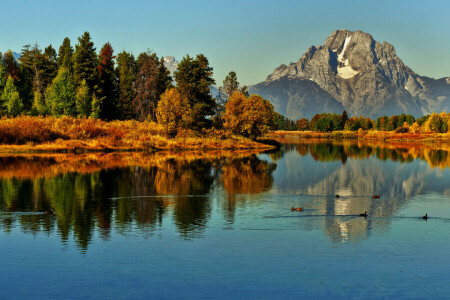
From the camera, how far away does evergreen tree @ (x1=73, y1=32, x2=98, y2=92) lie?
110 metres

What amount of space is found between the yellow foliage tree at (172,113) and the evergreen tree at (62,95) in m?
21.1

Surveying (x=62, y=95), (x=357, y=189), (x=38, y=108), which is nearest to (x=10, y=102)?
(x=38, y=108)

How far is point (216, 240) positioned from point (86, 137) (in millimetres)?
68394

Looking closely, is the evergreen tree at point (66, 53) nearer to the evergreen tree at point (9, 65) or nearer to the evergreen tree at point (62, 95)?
the evergreen tree at point (9, 65)

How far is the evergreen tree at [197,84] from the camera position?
109625mm

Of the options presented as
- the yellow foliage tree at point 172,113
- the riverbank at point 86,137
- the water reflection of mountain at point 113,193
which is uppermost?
the yellow foliage tree at point 172,113

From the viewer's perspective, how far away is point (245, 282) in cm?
1742

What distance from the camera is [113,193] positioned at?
38.1 m

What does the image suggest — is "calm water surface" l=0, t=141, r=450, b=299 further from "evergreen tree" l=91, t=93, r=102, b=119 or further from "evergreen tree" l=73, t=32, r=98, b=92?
"evergreen tree" l=73, t=32, r=98, b=92

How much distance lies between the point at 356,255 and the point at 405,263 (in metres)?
2.25

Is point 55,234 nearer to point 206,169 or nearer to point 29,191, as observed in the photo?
point 29,191

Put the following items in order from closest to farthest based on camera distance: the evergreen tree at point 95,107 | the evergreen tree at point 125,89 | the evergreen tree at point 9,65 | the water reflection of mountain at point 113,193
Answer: the water reflection of mountain at point 113,193 < the evergreen tree at point 95,107 < the evergreen tree at point 9,65 < the evergreen tree at point 125,89

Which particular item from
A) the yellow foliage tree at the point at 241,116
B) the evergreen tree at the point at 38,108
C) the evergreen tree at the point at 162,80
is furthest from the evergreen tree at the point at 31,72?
the yellow foliage tree at the point at 241,116

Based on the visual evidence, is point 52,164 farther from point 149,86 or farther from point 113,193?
point 149,86
